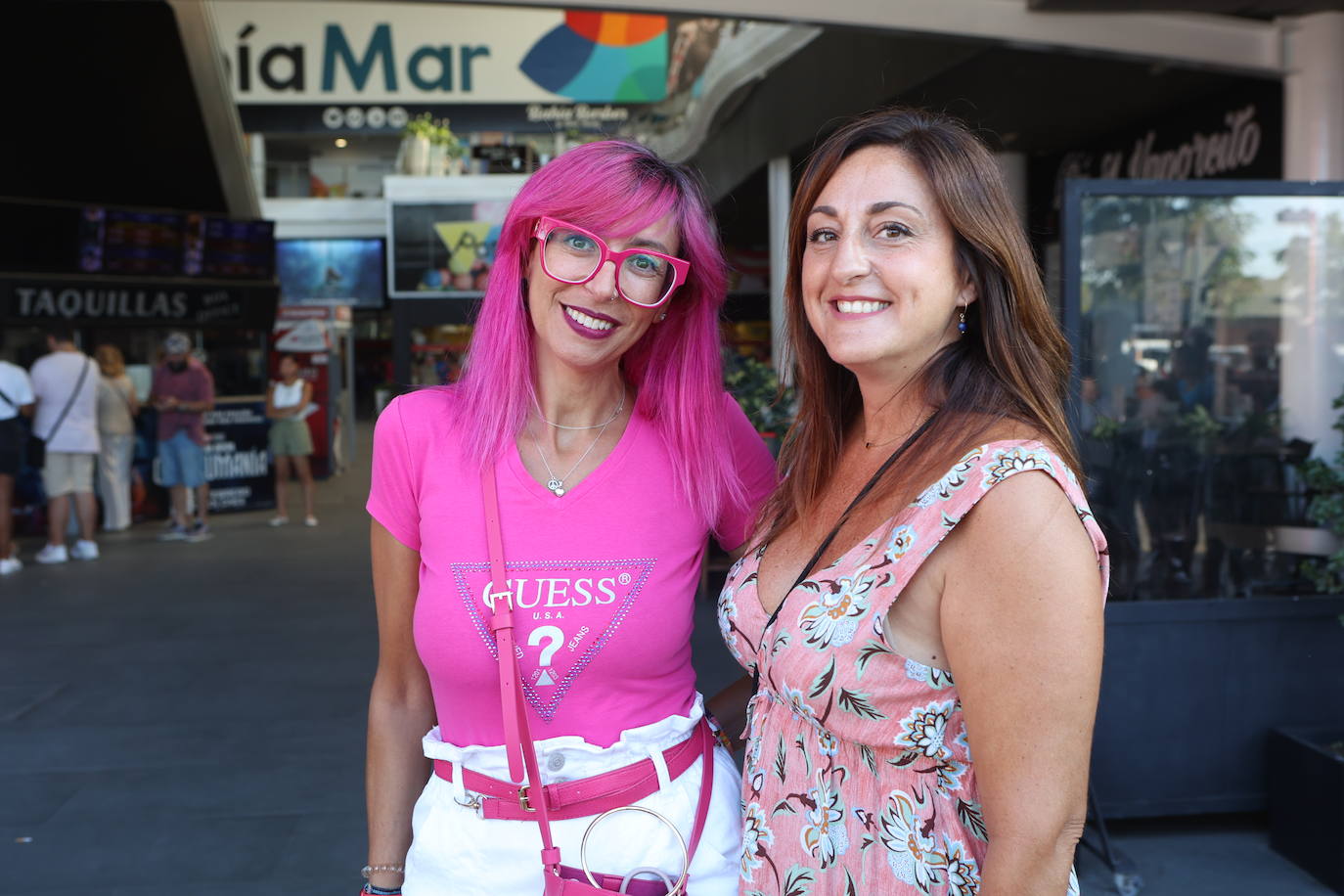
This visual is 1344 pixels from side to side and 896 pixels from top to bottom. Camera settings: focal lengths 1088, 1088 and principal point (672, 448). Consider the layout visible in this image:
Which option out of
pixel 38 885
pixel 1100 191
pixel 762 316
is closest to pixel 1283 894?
pixel 1100 191

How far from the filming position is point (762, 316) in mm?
21359

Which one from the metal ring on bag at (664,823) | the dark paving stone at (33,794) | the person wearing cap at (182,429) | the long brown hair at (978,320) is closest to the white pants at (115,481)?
the person wearing cap at (182,429)

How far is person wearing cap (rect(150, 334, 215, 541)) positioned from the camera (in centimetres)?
1041

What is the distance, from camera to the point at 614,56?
2891 centimetres

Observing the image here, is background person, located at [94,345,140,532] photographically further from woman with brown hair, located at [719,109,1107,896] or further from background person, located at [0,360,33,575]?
woman with brown hair, located at [719,109,1107,896]

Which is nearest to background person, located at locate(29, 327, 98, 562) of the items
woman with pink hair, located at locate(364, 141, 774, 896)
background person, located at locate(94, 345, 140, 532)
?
background person, located at locate(94, 345, 140, 532)

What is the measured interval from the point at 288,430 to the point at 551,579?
34.0ft

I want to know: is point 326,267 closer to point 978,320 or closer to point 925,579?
point 978,320

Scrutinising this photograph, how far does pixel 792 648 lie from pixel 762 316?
20234 mm

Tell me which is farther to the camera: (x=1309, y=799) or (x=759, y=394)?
(x=759, y=394)

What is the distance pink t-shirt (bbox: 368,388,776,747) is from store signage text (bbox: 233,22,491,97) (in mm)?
31373

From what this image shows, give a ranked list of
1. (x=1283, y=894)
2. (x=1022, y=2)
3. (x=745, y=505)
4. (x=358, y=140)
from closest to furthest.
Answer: (x=745, y=505) → (x=1283, y=894) → (x=1022, y=2) → (x=358, y=140)

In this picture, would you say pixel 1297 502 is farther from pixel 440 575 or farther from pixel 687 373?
pixel 440 575

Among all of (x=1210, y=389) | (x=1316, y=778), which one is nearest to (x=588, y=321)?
(x=1316, y=778)
